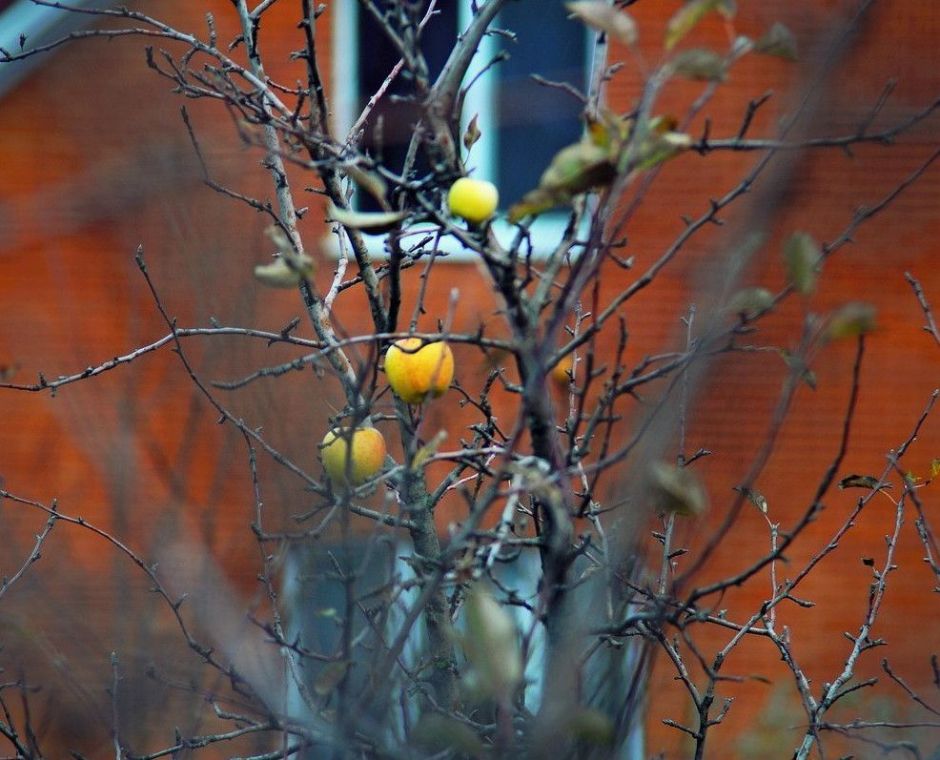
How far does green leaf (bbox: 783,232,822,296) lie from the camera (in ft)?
3.78

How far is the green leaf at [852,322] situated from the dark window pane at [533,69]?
Result: 13.1 feet

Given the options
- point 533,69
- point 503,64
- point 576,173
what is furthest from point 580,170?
point 503,64

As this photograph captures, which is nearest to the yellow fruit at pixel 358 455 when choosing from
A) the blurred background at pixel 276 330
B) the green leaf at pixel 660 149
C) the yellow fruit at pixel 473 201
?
the blurred background at pixel 276 330

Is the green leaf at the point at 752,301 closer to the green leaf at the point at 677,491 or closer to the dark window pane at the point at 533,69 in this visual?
the green leaf at the point at 677,491

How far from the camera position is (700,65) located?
1165 mm

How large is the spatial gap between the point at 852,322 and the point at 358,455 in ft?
3.18

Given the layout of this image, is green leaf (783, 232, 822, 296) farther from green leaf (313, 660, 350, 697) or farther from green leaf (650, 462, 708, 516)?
green leaf (313, 660, 350, 697)

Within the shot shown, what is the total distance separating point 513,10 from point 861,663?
350 cm

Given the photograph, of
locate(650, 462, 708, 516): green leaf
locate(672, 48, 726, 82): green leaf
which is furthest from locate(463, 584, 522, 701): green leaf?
locate(672, 48, 726, 82): green leaf

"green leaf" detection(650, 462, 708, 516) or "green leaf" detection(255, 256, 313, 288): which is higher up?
"green leaf" detection(255, 256, 313, 288)

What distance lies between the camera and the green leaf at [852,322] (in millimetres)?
1159

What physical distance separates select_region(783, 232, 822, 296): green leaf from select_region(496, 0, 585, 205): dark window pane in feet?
13.1

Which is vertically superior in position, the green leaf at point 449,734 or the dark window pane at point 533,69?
the dark window pane at point 533,69

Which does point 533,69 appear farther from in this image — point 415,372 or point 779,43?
point 779,43
